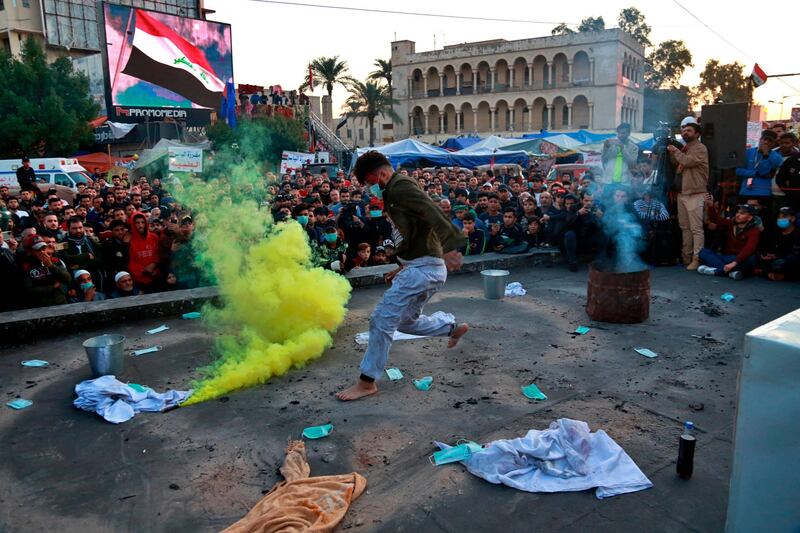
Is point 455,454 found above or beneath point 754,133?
beneath

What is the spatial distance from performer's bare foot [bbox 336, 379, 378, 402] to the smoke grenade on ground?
80 centimetres

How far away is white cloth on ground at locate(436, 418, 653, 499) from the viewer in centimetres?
317

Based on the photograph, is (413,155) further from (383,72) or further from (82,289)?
(383,72)

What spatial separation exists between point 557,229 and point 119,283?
7.08 metres

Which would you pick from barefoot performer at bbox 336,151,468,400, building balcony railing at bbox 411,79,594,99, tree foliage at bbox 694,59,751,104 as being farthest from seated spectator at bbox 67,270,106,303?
tree foliage at bbox 694,59,751,104

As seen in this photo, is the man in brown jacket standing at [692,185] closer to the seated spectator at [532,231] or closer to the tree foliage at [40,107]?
the seated spectator at [532,231]

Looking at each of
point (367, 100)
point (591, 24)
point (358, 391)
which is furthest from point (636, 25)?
point (358, 391)

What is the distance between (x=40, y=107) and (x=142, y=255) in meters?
27.3

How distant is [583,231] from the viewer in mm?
9664

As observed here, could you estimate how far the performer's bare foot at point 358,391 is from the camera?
175 inches

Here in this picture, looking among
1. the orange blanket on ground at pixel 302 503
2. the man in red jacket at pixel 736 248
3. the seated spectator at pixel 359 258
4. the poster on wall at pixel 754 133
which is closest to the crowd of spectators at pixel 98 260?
the seated spectator at pixel 359 258

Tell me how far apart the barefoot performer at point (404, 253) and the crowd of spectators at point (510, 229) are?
101 inches

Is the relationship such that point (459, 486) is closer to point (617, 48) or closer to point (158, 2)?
point (158, 2)

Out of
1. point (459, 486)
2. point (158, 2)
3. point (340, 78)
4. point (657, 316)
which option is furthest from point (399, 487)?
point (340, 78)
